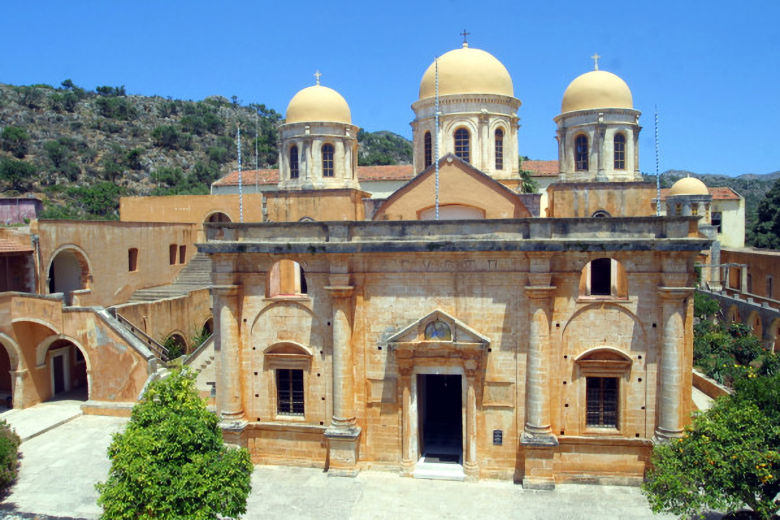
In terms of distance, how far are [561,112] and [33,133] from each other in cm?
6269

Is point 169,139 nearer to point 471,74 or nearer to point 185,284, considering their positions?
point 185,284

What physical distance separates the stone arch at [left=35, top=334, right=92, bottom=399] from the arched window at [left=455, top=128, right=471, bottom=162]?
16.0 metres

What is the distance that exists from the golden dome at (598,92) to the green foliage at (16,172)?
51.6 meters

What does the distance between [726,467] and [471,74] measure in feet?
54.6

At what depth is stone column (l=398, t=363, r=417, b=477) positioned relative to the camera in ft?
51.3

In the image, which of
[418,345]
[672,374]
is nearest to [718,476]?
[672,374]

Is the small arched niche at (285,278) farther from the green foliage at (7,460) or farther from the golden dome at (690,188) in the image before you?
the golden dome at (690,188)

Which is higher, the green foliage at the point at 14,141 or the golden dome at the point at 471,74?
the green foliage at the point at 14,141

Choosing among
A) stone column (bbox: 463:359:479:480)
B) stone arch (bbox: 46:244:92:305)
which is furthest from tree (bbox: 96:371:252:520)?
stone arch (bbox: 46:244:92:305)

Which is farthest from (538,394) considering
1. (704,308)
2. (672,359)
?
(704,308)

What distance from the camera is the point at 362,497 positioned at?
1449cm

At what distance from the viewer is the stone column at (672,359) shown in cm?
1440

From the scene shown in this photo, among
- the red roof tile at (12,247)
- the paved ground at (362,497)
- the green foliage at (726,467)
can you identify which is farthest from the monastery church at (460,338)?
the red roof tile at (12,247)

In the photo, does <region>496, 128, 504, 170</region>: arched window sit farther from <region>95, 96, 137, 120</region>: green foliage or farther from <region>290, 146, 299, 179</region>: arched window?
<region>95, 96, 137, 120</region>: green foliage
